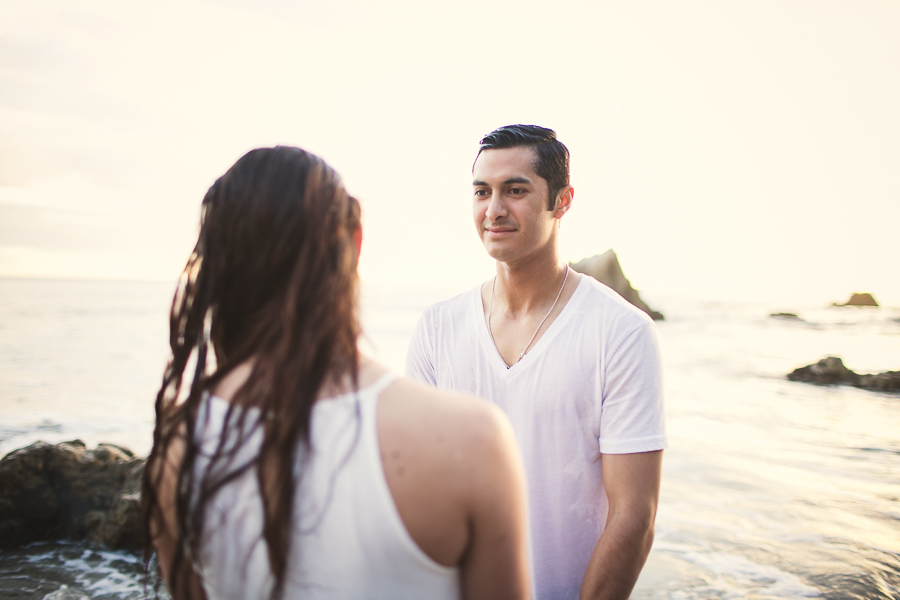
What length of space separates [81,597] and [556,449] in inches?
171

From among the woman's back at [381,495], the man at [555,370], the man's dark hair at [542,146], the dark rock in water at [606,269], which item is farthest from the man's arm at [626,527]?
the dark rock in water at [606,269]

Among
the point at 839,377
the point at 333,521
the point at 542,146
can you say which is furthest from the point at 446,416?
the point at 839,377

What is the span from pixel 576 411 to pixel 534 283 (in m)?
0.66

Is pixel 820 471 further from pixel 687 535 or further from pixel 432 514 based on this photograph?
pixel 432 514

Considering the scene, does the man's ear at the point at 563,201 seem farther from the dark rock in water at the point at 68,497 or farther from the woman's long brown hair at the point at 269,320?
the dark rock in water at the point at 68,497

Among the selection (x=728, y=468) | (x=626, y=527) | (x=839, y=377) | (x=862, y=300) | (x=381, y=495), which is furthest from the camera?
(x=862, y=300)

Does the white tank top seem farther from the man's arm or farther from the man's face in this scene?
the man's face

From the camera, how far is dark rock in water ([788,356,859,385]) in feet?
43.9

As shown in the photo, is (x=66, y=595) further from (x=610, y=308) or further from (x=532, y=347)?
(x=610, y=308)

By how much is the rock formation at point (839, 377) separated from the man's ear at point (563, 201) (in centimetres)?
1421

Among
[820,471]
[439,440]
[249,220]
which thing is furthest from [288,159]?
[820,471]

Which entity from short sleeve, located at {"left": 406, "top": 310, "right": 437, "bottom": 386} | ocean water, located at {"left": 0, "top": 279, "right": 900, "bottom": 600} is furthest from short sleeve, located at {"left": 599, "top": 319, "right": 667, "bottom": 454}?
ocean water, located at {"left": 0, "top": 279, "right": 900, "bottom": 600}

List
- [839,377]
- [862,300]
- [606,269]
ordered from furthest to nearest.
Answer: [862,300] → [606,269] → [839,377]

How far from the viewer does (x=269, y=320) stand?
107 cm
